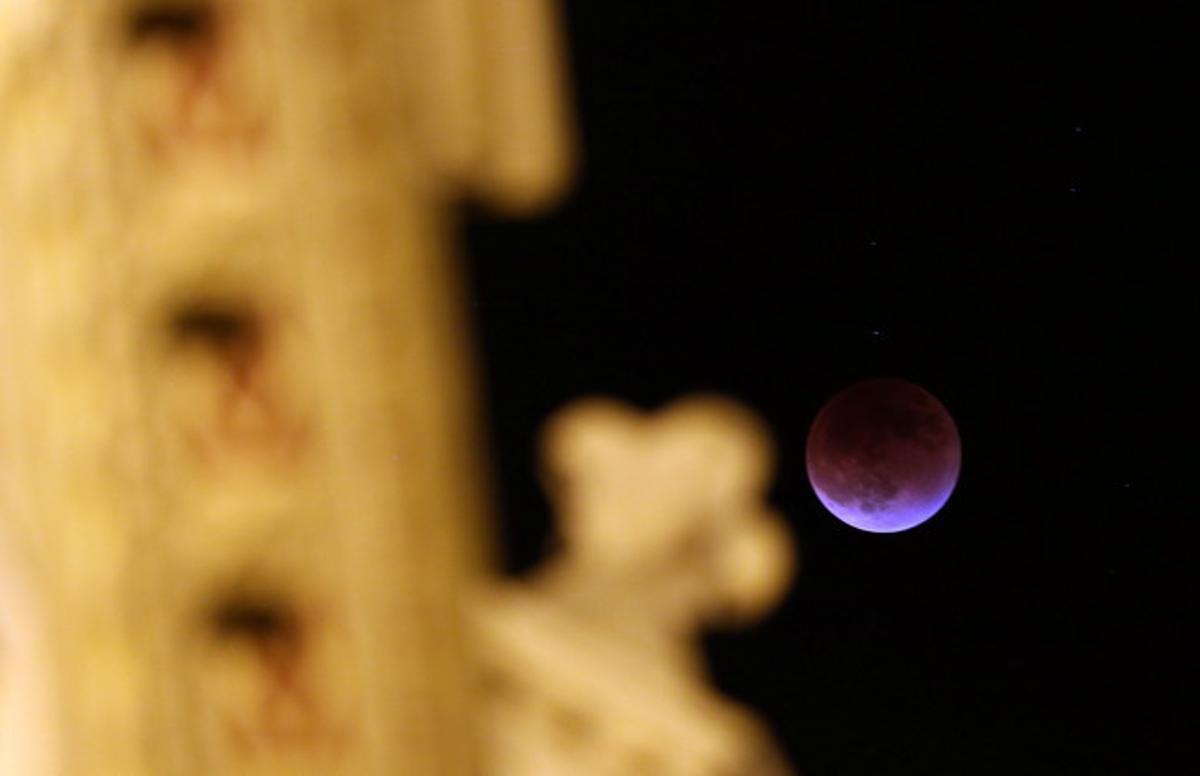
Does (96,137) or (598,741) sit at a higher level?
(96,137)

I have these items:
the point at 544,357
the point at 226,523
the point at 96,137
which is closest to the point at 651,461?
the point at 544,357

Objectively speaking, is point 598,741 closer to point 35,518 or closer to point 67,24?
point 35,518

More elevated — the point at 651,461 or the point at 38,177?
the point at 38,177

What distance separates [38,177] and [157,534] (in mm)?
201

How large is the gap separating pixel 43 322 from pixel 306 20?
0.67 ft

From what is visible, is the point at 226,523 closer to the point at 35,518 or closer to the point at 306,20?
the point at 35,518

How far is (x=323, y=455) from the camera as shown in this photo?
68 centimetres

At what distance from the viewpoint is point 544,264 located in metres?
0.76

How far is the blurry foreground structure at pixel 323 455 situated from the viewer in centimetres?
68

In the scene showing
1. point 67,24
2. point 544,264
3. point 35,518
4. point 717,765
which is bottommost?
point 717,765

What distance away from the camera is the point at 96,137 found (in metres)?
0.69

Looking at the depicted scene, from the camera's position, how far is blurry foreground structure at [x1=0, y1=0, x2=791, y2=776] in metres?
0.68

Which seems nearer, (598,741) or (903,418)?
(903,418)

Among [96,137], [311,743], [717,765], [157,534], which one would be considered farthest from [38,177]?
[717,765]
